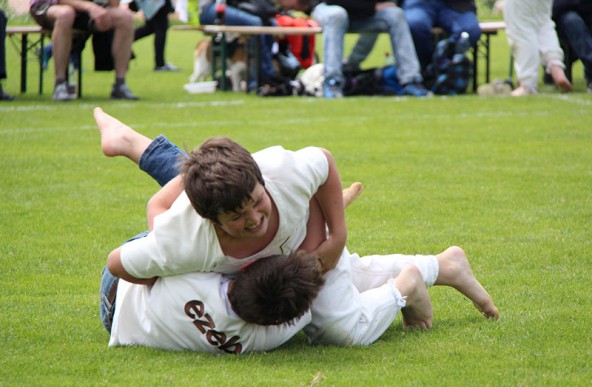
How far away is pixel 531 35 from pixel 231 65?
4342 mm

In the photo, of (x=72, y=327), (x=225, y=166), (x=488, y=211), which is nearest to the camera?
(x=225, y=166)

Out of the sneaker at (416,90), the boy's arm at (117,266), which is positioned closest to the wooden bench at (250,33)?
the sneaker at (416,90)

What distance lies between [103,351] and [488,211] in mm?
3340

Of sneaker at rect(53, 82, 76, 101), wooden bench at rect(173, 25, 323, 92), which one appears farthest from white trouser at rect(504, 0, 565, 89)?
sneaker at rect(53, 82, 76, 101)

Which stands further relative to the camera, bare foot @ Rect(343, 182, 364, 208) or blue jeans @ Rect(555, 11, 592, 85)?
blue jeans @ Rect(555, 11, 592, 85)

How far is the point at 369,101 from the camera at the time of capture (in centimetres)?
1223

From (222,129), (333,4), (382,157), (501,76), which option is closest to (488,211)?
(382,157)

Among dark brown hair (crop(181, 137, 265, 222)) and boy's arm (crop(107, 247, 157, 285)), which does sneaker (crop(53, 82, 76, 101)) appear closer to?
boy's arm (crop(107, 247, 157, 285))

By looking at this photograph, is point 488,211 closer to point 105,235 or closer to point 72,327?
point 105,235

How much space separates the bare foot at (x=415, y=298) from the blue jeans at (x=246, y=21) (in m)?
9.71

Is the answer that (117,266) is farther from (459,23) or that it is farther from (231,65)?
(231,65)

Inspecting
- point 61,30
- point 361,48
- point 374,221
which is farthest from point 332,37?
point 374,221

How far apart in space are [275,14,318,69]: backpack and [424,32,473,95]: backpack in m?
2.70

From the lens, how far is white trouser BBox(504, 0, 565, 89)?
1230 cm
